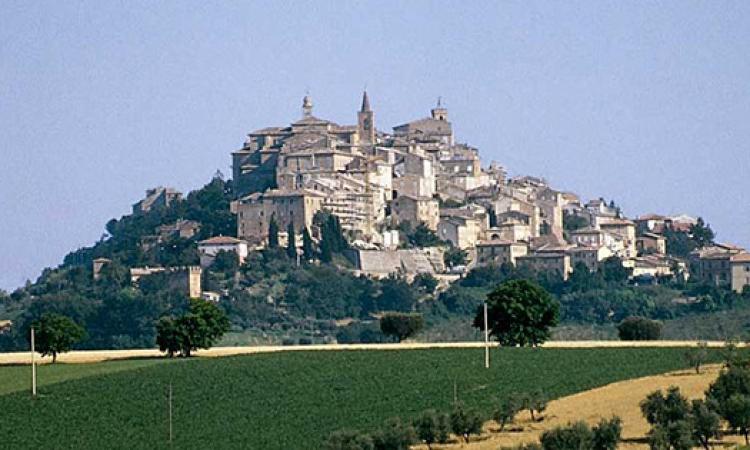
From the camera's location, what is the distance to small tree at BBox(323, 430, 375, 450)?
1362 inches

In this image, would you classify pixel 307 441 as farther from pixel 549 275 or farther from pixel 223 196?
pixel 223 196

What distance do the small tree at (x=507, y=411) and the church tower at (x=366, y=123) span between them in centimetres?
9050

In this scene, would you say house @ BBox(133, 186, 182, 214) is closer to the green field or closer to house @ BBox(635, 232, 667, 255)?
house @ BBox(635, 232, 667, 255)

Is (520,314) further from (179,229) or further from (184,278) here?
(179,229)

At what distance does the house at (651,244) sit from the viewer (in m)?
125

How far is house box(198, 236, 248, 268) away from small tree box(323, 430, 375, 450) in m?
72.5

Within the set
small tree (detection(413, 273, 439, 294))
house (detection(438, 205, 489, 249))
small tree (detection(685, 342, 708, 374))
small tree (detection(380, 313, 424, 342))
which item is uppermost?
house (detection(438, 205, 489, 249))

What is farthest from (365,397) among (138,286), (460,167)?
(460,167)

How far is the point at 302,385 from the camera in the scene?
49.9 m

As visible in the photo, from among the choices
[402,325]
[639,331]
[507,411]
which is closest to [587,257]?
[402,325]

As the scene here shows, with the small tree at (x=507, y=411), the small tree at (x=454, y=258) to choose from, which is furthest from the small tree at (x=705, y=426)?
the small tree at (x=454, y=258)

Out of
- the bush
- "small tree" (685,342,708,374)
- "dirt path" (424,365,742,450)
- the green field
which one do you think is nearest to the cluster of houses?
the bush

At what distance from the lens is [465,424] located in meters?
39.0

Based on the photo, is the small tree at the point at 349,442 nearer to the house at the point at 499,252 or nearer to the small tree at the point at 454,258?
the house at the point at 499,252
